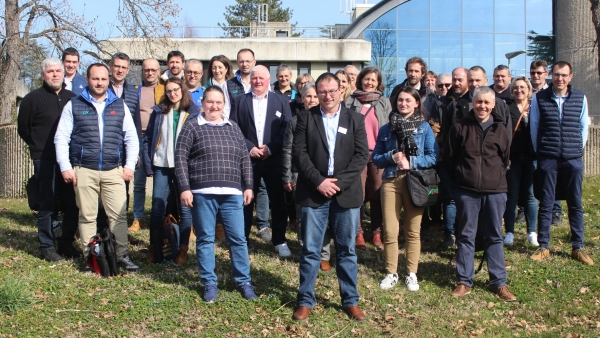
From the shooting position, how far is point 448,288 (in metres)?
6.46

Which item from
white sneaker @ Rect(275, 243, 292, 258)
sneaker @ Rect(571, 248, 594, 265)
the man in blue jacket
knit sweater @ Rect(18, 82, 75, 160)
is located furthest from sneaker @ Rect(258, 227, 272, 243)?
sneaker @ Rect(571, 248, 594, 265)

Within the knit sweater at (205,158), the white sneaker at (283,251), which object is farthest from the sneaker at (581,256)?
the knit sweater at (205,158)

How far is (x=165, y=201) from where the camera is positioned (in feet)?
22.7

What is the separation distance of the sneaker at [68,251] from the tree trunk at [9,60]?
9351 mm

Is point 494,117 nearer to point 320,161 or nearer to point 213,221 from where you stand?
point 320,161

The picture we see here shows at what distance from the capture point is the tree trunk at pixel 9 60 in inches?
589

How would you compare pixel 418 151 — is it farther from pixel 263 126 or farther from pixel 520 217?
pixel 520 217

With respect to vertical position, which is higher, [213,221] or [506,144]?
[506,144]

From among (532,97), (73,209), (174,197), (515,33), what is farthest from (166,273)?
(515,33)

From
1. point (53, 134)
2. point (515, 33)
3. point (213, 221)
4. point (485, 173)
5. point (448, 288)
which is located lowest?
point (448, 288)

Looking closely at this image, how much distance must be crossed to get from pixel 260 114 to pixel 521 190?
361 cm

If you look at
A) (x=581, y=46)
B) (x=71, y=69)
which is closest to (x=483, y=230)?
(x=71, y=69)

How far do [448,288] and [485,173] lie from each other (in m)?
1.31

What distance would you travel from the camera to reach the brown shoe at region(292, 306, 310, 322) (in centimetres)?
550
